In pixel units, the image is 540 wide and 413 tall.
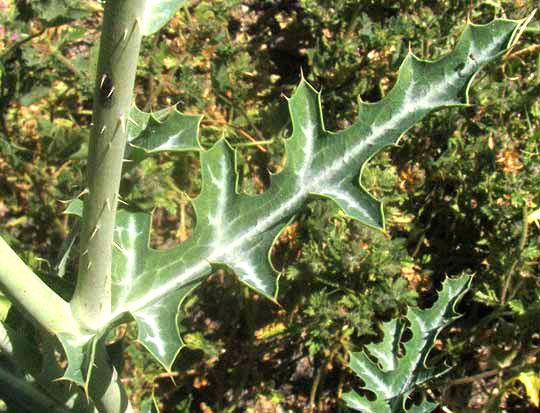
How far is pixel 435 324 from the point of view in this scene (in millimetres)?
1901

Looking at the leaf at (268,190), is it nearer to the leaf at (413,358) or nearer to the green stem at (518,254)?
the leaf at (413,358)

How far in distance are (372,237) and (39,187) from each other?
4.91 feet

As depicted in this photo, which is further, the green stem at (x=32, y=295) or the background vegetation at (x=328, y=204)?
the background vegetation at (x=328, y=204)

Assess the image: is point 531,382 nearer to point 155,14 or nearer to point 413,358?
point 413,358

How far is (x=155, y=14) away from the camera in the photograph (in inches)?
35.3

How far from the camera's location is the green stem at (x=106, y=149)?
2.63ft

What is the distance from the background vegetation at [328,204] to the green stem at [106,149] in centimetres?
100

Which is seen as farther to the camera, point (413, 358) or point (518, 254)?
point (518, 254)

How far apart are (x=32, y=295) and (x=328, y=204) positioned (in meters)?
1.39

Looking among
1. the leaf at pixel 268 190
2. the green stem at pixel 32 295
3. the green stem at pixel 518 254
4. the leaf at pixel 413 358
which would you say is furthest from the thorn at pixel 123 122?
the green stem at pixel 518 254

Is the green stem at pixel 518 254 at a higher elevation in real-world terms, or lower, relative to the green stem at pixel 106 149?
higher

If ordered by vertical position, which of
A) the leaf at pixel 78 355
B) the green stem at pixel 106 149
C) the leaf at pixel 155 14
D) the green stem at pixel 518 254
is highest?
the green stem at pixel 518 254

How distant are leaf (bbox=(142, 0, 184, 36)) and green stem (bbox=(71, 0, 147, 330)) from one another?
0.15 feet

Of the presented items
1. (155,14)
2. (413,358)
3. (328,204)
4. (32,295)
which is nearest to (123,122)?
(155,14)
